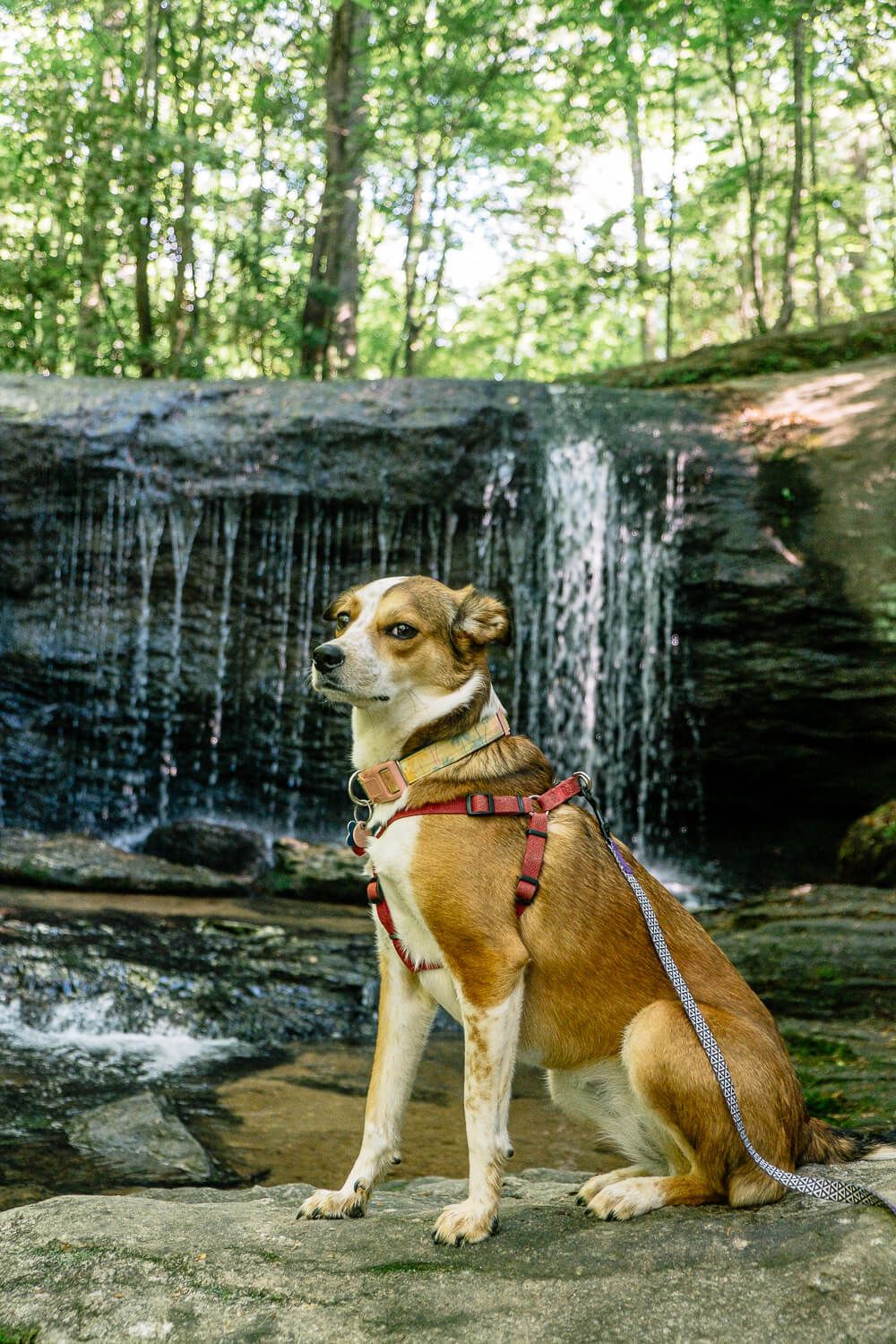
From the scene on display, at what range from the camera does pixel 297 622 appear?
11188 mm

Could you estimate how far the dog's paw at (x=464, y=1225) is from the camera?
8.30 ft

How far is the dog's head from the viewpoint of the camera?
9.89ft

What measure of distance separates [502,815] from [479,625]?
587mm

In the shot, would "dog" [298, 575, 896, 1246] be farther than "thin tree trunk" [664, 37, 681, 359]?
No

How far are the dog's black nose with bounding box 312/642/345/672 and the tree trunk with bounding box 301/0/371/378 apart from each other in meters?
13.2

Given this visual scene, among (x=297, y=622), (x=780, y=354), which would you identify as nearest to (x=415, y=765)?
(x=297, y=622)

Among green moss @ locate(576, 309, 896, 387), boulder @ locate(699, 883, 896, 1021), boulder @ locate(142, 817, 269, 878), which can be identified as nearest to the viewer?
boulder @ locate(699, 883, 896, 1021)

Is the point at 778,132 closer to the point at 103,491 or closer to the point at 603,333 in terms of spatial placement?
the point at 603,333

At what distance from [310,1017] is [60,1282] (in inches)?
167

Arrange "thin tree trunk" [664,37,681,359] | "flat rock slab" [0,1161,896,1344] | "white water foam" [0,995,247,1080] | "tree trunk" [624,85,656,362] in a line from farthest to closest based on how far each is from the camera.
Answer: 1. "tree trunk" [624,85,656,362]
2. "thin tree trunk" [664,37,681,359]
3. "white water foam" [0,995,247,1080]
4. "flat rock slab" [0,1161,896,1344]

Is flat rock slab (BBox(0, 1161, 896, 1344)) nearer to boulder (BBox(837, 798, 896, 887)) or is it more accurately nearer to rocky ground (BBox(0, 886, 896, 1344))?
rocky ground (BBox(0, 886, 896, 1344))

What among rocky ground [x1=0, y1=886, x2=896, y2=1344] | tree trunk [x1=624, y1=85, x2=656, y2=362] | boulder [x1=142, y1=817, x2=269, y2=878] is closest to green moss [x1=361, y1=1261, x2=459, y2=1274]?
rocky ground [x1=0, y1=886, x2=896, y2=1344]

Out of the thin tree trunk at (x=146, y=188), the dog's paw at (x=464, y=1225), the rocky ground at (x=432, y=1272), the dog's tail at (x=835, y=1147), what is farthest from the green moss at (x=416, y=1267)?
the thin tree trunk at (x=146, y=188)

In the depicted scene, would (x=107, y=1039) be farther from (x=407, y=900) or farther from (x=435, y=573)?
(x=435, y=573)
